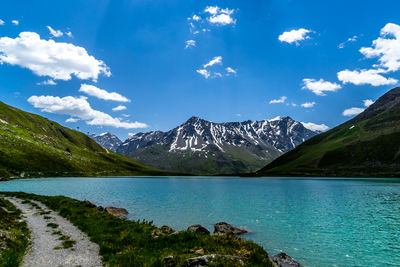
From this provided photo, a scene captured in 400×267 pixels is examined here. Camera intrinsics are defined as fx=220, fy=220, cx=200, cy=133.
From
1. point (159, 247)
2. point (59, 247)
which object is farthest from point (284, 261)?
point (59, 247)

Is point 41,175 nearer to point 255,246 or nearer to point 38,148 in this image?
point 38,148

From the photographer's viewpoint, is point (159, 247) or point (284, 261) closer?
point (159, 247)

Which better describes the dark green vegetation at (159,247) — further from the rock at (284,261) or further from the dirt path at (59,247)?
the rock at (284,261)

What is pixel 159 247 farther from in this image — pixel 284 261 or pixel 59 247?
pixel 284 261

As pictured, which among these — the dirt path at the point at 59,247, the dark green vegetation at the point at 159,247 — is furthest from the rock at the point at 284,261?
the dirt path at the point at 59,247

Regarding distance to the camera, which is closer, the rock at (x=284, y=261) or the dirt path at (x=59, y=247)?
the dirt path at (x=59, y=247)

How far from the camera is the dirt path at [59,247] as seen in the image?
14.5 m

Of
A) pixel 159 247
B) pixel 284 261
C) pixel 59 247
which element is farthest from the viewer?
pixel 284 261

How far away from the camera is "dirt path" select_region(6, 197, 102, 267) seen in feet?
47.6

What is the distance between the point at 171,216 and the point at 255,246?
2679cm

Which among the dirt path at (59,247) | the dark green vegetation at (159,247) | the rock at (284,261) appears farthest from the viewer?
the rock at (284,261)

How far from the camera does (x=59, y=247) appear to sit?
17328 millimetres

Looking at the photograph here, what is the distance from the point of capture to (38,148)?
189 metres

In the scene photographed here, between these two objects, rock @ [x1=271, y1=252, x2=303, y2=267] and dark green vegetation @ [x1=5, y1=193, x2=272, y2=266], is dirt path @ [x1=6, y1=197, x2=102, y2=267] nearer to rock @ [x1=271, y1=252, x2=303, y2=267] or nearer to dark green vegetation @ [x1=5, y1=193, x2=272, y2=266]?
dark green vegetation @ [x1=5, y1=193, x2=272, y2=266]
